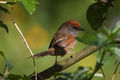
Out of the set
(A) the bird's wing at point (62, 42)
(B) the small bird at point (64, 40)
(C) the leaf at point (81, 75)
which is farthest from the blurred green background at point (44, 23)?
(C) the leaf at point (81, 75)

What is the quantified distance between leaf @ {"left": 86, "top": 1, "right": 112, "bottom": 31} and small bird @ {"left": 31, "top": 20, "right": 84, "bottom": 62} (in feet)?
5.45

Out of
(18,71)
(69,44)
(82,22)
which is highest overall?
(69,44)

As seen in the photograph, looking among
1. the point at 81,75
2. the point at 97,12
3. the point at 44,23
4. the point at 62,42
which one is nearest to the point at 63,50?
the point at 62,42

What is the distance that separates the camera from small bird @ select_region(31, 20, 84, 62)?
13.6 ft

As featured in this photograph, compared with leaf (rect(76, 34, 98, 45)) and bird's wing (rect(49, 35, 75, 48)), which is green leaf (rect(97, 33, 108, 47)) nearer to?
leaf (rect(76, 34, 98, 45))

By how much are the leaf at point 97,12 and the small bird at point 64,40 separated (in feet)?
5.45

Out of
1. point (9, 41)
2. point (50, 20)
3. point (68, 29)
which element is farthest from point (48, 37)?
point (68, 29)

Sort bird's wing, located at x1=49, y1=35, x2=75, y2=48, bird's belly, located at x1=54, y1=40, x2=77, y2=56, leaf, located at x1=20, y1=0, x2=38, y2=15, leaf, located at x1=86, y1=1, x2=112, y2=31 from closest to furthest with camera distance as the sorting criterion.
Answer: leaf, located at x1=20, y1=0, x2=38, y2=15 < leaf, located at x1=86, y1=1, x2=112, y2=31 < bird's belly, located at x1=54, y1=40, x2=77, y2=56 < bird's wing, located at x1=49, y1=35, x2=75, y2=48

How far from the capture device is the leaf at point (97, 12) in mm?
2225

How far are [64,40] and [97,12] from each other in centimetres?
211

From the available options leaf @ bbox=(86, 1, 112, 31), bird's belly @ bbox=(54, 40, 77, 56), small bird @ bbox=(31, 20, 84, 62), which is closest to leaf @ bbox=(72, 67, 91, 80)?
leaf @ bbox=(86, 1, 112, 31)

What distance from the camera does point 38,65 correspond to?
5477 millimetres

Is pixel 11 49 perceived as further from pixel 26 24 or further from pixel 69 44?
pixel 69 44

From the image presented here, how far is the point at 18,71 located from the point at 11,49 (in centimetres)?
62
